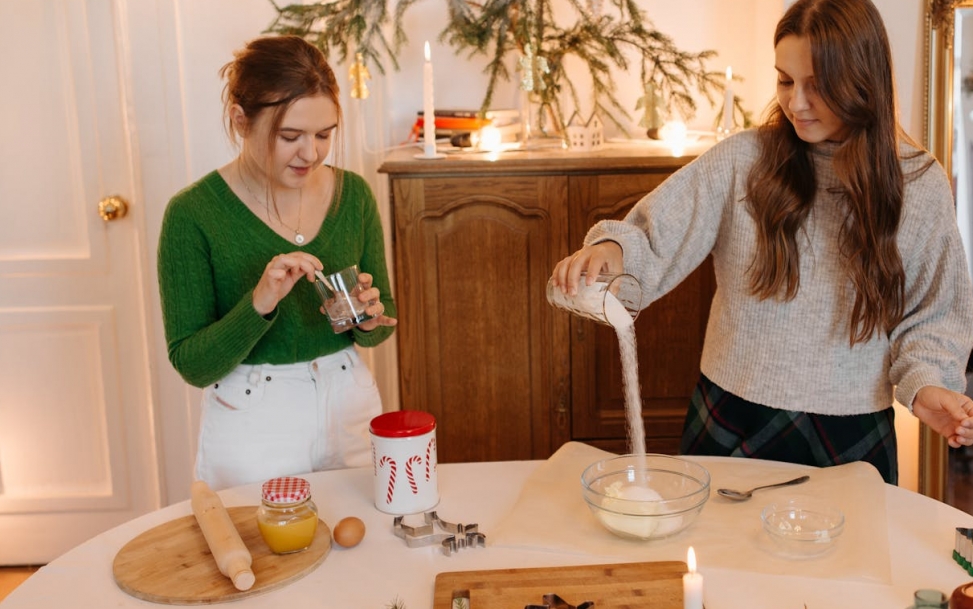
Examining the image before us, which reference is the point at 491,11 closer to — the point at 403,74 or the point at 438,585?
the point at 403,74

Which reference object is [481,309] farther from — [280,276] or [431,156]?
[280,276]

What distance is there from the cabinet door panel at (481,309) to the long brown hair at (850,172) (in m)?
0.87

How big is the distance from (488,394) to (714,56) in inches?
48.5

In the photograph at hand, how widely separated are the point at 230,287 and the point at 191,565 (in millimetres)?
636

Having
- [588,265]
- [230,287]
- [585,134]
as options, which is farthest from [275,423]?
[585,134]

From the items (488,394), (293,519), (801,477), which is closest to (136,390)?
(488,394)

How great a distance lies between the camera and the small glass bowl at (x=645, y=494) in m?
1.39

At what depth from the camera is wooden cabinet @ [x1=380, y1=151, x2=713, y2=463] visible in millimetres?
2631

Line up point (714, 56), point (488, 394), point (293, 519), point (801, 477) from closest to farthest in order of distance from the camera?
1. point (293, 519)
2. point (801, 477)
3. point (488, 394)
4. point (714, 56)

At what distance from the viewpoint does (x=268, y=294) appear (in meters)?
1.69

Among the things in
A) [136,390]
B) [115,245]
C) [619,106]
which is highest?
[619,106]

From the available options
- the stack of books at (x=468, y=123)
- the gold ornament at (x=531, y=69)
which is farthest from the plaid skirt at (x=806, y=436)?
the stack of books at (x=468, y=123)

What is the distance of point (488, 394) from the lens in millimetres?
2729

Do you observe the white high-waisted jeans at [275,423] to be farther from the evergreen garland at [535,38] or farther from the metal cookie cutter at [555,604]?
the evergreen garland at [535,38]
